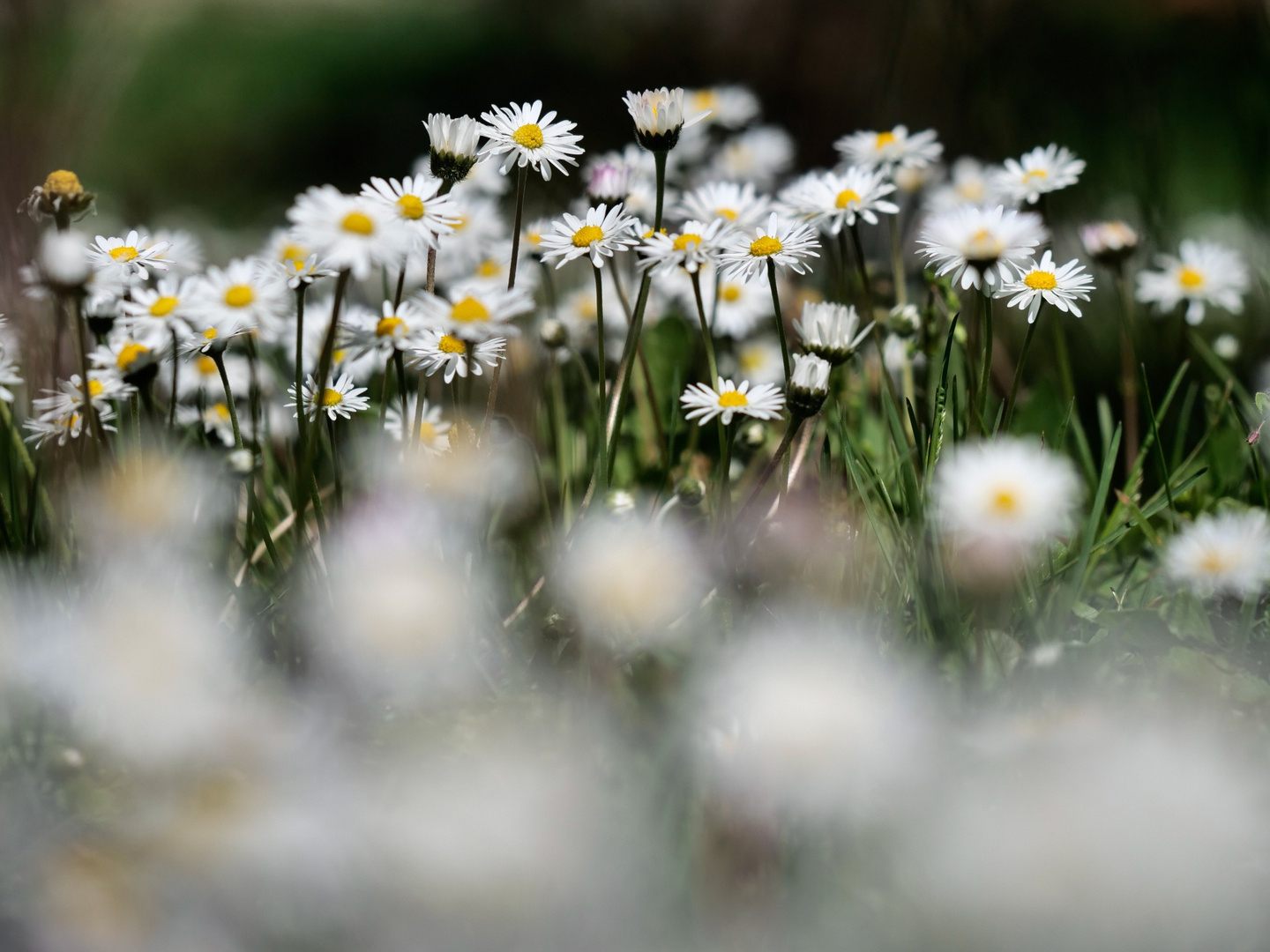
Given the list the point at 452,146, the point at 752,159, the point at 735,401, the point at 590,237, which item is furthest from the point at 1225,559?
the point at 752,159

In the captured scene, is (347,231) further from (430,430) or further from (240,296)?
(430,430)

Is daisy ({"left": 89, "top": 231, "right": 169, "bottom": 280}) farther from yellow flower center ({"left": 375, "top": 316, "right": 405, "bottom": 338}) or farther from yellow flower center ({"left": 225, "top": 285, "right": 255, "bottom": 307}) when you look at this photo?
yellow flower center ({"left": 375, "top": 316, "right": 405, "bottom": 338})

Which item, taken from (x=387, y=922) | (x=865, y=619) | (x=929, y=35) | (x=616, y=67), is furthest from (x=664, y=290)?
(x=616, y=67)

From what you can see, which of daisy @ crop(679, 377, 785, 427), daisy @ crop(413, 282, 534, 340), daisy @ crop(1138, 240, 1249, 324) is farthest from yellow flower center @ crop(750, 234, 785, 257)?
daisy @ crop(1138, 240, 1249, 324)

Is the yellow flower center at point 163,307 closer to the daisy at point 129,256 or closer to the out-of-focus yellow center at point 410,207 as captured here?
the daisy at point 129,256

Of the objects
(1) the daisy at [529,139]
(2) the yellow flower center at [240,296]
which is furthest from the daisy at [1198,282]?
(2) the yellow flower center at [240,296]

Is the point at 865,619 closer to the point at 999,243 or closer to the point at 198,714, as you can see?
the point at 999,243
